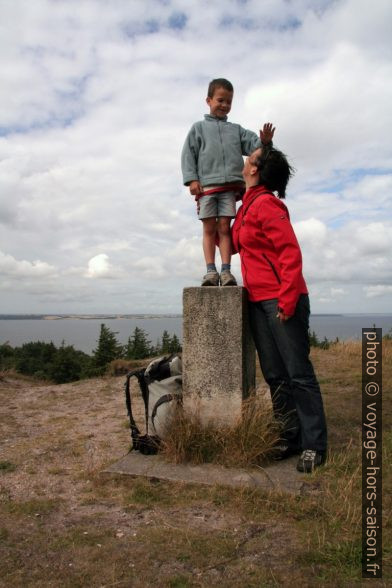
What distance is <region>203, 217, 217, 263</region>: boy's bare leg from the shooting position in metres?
4.50

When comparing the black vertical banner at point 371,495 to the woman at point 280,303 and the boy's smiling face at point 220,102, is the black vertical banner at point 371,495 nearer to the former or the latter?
the woman at point 280,303

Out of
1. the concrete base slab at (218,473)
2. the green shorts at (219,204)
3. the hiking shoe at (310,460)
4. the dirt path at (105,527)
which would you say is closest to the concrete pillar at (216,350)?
the concrete base slab at (218,473)

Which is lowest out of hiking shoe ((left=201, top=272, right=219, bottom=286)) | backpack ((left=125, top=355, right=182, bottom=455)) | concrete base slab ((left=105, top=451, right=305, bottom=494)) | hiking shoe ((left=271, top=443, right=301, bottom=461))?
concrete base slab ((left=105, top=451, right=305, bottom=494))

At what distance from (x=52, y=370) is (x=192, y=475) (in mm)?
9443

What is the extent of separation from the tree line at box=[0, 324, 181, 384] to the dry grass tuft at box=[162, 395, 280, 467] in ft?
19.7

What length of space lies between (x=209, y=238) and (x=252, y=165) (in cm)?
79

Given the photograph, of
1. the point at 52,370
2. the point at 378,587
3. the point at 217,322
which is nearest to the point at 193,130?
the point at 217,322

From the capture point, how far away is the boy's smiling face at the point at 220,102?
14.3 feet

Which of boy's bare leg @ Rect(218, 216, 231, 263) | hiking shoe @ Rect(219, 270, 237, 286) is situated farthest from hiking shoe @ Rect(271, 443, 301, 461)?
boy's bare leg @ Rect(218, 216, 231, 263)

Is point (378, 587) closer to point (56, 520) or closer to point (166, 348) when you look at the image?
point (56, 520)

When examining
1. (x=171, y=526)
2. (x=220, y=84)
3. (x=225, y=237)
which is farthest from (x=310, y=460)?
(x=220, y=84)

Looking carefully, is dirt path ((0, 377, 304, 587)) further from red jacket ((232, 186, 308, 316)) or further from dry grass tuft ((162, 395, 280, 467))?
red jacket ((232, 186, 308, 316))

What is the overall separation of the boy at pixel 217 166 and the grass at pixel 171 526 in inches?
65.3

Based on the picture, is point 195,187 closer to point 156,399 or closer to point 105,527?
point 156,399
